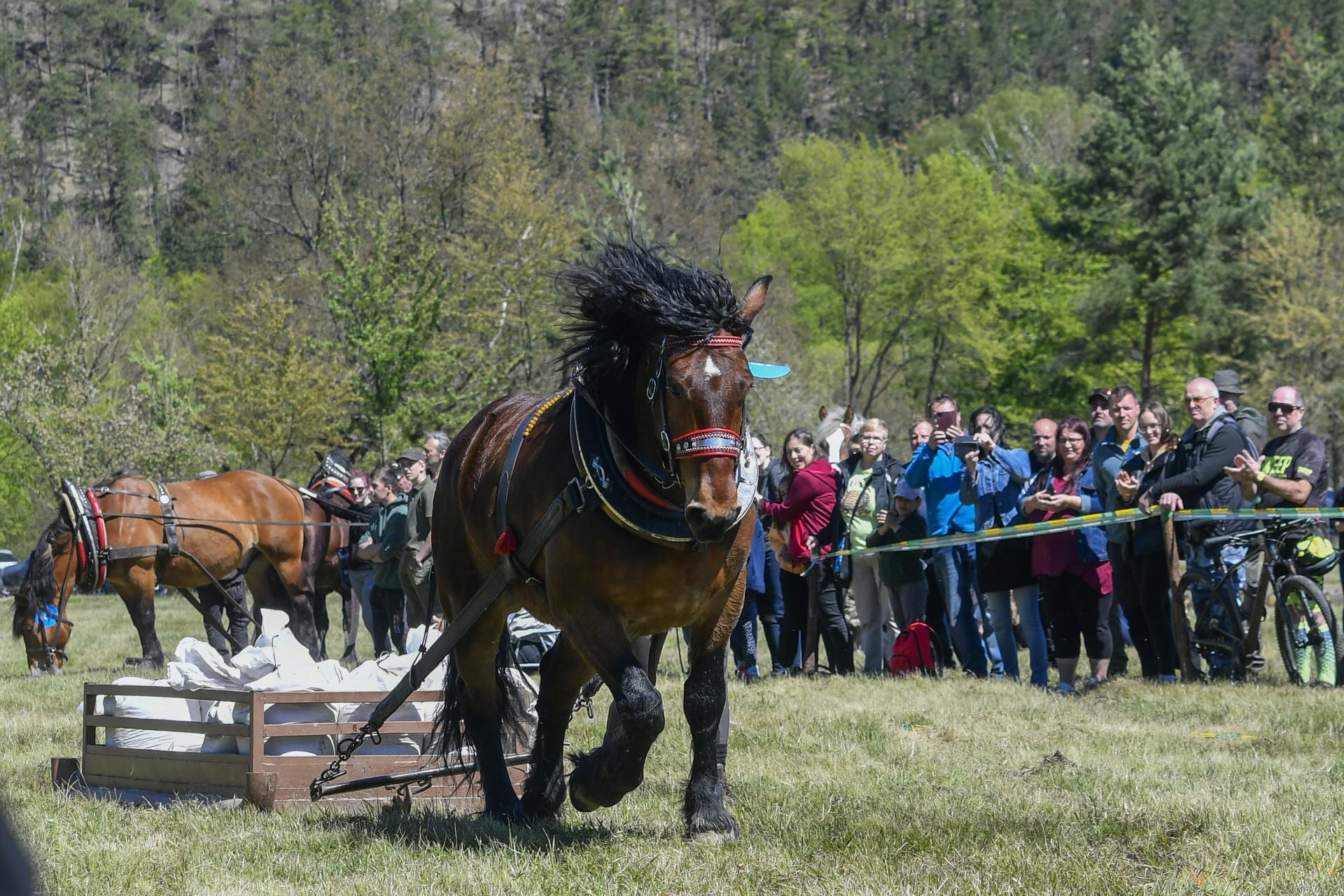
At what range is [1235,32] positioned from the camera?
295ft

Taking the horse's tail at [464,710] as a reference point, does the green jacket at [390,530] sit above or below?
above

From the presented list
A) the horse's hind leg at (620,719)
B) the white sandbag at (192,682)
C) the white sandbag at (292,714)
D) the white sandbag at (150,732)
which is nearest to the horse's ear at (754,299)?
the horse's hind leg at (620,719)

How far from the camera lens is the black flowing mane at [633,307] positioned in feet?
17.2

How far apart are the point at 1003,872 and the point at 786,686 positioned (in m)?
6.39

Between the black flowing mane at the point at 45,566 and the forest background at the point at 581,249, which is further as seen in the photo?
the forest background at the point at 581,249

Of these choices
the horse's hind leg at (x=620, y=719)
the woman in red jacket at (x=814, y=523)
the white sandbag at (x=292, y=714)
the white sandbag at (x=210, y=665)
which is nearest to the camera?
the horse's hind leg at (x=620, y=719)

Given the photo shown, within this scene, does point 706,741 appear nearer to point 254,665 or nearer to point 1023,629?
point 254,665

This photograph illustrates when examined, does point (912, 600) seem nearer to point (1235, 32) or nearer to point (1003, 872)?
point (1003, 872)

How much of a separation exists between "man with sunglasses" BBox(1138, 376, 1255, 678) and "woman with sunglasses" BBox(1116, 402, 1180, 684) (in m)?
0.23

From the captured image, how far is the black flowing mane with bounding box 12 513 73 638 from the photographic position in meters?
13.7

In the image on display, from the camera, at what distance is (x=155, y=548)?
1378 centimetres

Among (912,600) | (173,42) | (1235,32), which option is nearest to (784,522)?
(912,600)

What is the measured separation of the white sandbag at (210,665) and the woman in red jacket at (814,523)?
5729 mm

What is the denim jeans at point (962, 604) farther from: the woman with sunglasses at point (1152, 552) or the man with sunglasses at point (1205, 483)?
the man with sunglasses at point (1205, 483)
